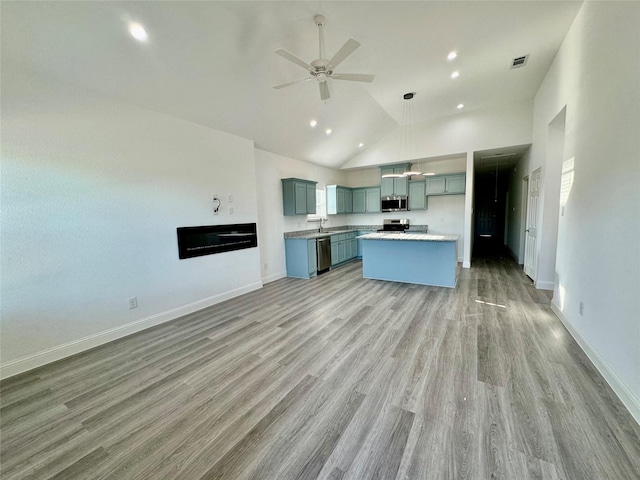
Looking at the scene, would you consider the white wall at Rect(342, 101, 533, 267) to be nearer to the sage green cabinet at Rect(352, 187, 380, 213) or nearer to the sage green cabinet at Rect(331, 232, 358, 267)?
the sage green cabinet at Rect(352, 187, 380, 213)

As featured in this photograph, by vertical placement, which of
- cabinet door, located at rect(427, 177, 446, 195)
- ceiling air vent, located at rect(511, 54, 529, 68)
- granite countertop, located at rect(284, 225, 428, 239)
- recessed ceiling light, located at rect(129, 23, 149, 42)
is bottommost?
granite countertop, located at rect(284, 225, 428, 239)

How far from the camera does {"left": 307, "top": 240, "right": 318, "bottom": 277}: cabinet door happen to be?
18.5 feet

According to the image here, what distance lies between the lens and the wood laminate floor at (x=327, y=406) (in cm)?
144

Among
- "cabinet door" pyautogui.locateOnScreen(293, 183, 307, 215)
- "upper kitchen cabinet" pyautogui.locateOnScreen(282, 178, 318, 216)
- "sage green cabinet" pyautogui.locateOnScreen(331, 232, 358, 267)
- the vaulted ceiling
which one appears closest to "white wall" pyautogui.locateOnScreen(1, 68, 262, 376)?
the vaulted ceiling

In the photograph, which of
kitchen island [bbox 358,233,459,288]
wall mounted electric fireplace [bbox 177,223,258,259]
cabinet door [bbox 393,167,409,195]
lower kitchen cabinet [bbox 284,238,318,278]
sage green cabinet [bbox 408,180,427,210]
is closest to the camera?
wall mounted electric fireplace [bbox 177,223,258,259]

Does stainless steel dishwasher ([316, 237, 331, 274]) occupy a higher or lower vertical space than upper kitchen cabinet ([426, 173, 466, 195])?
lower

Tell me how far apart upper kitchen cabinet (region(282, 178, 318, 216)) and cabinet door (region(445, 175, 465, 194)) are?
3644 millimetres

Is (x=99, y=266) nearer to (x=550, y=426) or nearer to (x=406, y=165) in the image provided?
(x=550, y=426)

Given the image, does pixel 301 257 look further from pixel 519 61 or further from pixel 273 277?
pixel 519 61

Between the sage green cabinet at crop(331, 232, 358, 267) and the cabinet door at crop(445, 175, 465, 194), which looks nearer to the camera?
the cabinet door at crop(445, 175, 465, 194)

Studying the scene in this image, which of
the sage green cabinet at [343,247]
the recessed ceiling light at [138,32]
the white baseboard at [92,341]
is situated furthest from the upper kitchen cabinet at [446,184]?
the recessed ceiling light at [138,32]

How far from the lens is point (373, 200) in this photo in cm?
775

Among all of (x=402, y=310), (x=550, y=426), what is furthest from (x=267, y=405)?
(x=402, y=310)

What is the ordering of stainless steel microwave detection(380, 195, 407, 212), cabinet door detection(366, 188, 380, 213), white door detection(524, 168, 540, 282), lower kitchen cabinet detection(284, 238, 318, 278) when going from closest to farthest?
1. white door detection(524, 168, 540, 282)
2. lower kitchen cabinet detection(284, 238, 318, 278)
3. stainless steel microwave detection(380, 195, 407, 212)
4. cabinet door detection(366, 188, 380, 213)
